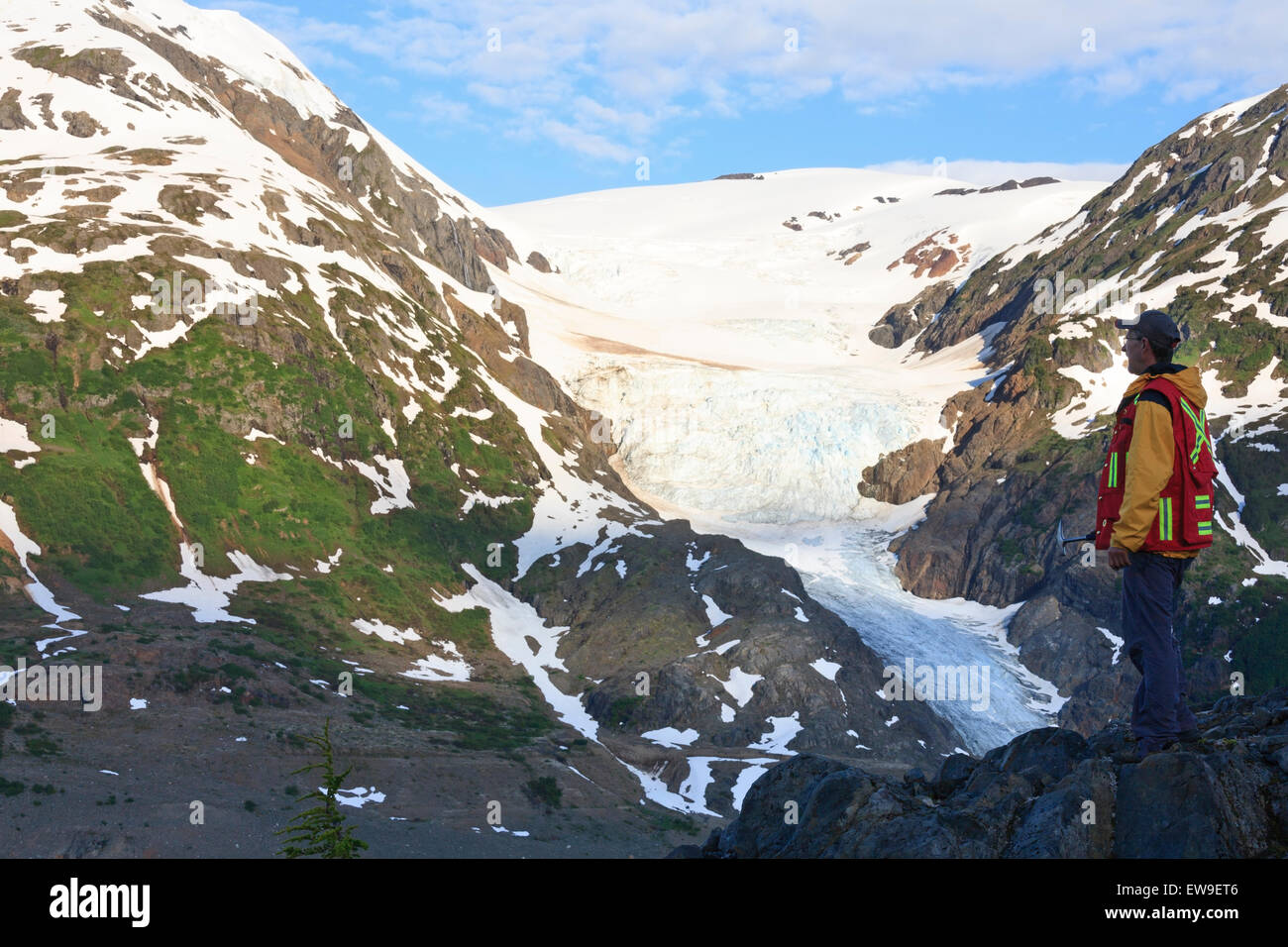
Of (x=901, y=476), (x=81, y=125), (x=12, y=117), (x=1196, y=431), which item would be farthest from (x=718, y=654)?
(x=12, y=117)

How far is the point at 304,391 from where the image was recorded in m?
115

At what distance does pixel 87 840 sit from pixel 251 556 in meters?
46.7

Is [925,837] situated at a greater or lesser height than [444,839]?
greater

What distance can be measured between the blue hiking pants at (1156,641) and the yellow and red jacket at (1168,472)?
0.95 ft

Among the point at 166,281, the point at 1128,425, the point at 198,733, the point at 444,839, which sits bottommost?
the point at 444,839

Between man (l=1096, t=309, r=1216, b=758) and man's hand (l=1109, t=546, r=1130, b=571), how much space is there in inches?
0.5

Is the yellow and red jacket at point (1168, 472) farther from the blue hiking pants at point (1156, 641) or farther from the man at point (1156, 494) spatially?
the blue hiking pants at point (1156, 641)

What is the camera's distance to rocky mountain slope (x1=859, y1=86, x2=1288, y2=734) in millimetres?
126812

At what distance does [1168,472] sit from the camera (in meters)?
14.0

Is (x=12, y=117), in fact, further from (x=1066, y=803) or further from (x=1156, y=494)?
(x=1156, y=494)

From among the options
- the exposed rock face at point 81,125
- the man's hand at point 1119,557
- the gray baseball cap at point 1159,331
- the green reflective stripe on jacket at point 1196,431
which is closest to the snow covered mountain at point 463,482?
the exposed rock face at point 81,125
